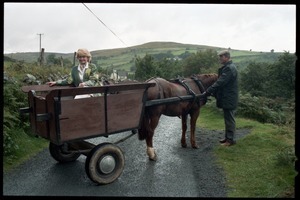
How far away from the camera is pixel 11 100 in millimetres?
7441

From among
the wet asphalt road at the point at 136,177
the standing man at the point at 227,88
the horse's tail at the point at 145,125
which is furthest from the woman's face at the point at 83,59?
the standing man at the point at 227,88

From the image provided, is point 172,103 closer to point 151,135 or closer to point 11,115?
point 151,135

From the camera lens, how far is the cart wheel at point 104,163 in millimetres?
5027

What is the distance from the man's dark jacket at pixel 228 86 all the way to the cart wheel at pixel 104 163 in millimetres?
3195

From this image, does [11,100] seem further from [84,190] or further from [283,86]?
[283,86]

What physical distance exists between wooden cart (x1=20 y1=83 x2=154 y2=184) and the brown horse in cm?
79

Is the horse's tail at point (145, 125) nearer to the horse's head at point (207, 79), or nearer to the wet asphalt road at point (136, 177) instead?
the wet asphalt road at point (136, 177)

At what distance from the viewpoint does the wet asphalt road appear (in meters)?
4.94

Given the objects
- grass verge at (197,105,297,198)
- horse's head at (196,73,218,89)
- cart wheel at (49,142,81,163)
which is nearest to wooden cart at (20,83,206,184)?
cart wheel at (49,142,81,163)

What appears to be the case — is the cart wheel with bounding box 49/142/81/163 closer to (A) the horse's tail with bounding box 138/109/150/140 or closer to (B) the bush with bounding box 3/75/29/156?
(B) the bush with bounding box 3/75/29/156

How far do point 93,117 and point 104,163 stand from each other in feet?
2.60

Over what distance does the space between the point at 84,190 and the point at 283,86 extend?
29.7 metres

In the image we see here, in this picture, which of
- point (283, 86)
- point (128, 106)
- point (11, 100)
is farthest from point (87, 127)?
point (283, 86)

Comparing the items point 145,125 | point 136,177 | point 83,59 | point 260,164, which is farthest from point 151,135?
point 260,164
